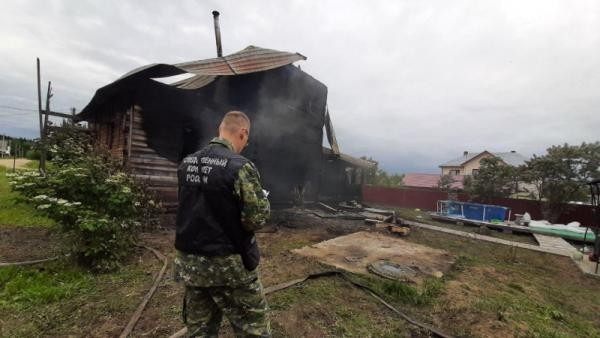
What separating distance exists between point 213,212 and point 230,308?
720 millimetres

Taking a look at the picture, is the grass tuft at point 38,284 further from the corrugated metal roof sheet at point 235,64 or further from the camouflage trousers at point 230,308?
the corrugated metal roof sheet at point 235,64

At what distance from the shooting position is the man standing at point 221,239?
1909 millimetres

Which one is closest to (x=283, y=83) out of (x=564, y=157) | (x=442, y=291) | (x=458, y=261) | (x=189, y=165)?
(x=458, y=261)

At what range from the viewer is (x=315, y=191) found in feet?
53.2

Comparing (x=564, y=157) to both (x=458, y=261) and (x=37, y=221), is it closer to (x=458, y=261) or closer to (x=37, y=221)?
(x=458, y=261)

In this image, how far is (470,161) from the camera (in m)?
40.1

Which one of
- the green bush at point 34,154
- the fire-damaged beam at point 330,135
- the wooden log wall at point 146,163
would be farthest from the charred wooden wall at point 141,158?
the fire-damaged beam at point 330,135

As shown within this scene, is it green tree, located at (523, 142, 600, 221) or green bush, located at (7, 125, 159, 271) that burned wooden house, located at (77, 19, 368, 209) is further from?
green tree, located at (523, 142, 600, 221)

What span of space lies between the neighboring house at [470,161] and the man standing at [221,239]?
41.2m

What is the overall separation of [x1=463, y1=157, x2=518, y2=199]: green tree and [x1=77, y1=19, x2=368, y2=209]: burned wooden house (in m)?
10.5

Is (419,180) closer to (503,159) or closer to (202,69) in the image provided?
(503,159)

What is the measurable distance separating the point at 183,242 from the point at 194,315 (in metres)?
0.56

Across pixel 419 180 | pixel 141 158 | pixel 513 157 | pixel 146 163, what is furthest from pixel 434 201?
pixel 513 157

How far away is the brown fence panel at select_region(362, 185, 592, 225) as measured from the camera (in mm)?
15062
